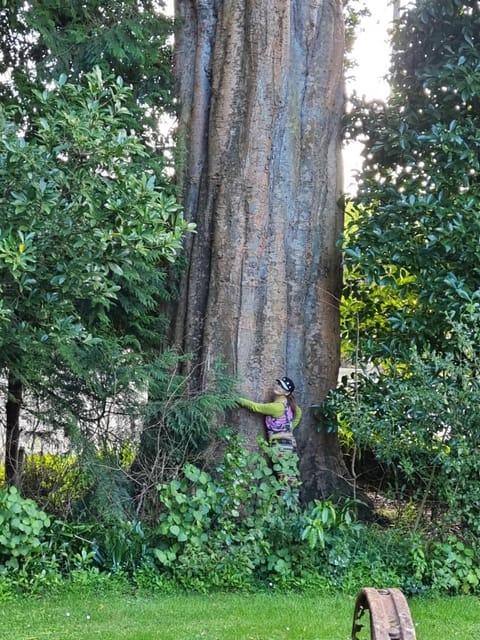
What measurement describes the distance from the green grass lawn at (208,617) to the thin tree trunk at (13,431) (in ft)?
4.87

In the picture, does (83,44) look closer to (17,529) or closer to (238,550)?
(17,529)

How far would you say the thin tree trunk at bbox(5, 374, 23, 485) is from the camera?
6.35m

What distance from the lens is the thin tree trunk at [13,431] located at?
20.8ft

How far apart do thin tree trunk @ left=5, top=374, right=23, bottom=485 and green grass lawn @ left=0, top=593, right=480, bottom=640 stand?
58.4 inches

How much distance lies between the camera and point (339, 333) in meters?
7.61

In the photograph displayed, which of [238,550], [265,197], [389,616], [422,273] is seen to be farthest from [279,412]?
[389,616]

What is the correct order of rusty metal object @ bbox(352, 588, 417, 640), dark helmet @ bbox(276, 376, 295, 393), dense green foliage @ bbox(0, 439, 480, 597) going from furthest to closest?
dark helmet @ bbox(276, 376, 295, 393)
dense green foliage @ bbox(0, 439, 480, 597)
rusty metal object @ bbox(352, 588, 417, 640)

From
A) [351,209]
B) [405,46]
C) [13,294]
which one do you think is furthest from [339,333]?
[13,294]

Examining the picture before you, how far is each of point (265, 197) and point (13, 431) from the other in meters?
3.30

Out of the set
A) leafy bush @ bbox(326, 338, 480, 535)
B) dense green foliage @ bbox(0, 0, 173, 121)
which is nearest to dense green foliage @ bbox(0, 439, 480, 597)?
leafy bush @ bbox(326, 338, 480, 535)

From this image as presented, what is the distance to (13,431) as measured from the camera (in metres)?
6.59

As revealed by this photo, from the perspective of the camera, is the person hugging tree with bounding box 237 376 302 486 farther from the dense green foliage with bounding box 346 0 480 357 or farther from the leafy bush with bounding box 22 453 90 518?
the leafy bush with bounding box 22 453 90 518

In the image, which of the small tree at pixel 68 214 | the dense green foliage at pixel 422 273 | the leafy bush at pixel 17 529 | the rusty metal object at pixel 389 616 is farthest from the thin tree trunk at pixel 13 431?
the rusty metal object at pixel 389 616

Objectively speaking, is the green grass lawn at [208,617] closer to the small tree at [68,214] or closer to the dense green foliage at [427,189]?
the small tree at [68,214]
